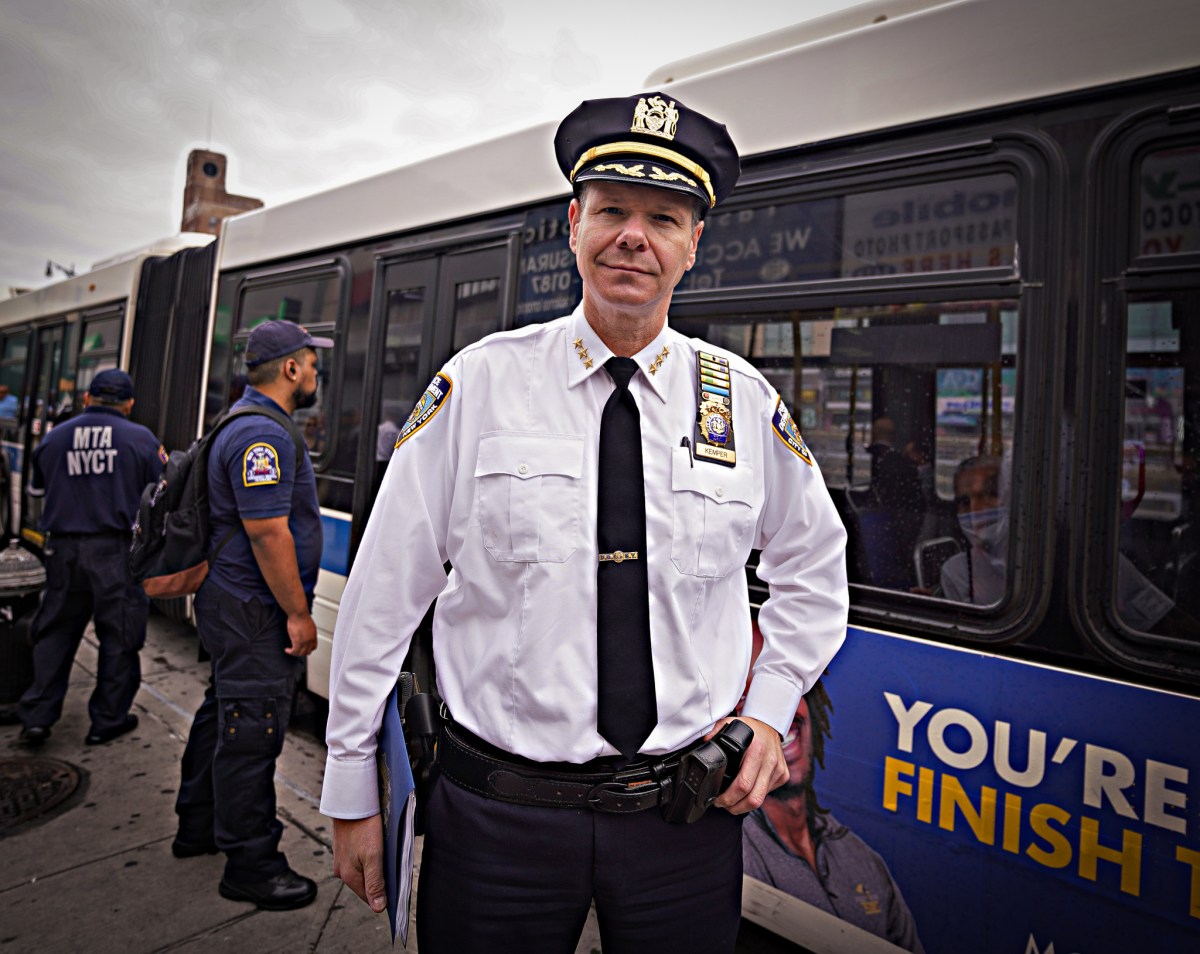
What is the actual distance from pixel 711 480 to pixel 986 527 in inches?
42.9

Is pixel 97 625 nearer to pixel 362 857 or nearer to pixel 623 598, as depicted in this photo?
pixel 362 857

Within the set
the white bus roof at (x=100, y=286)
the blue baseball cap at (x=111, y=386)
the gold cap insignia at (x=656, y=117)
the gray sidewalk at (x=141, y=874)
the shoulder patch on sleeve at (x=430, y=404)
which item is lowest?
the gray sidewalk at (x=141, y=874)

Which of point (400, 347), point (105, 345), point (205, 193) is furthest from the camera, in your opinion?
point (205, 193)

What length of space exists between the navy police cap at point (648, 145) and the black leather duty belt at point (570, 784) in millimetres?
1052

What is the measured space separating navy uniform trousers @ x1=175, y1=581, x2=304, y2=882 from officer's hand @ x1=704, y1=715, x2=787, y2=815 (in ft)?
6.57

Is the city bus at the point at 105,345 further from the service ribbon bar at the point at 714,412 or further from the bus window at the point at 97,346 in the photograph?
the service ribbon bar at the point at 714,412

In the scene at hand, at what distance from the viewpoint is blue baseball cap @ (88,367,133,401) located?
4.58m

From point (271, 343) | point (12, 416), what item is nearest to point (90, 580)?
point (271, 343)

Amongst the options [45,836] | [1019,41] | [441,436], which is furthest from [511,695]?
[45,836]

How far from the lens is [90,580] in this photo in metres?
4.43

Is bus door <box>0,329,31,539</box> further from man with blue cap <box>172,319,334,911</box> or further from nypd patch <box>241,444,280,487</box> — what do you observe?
nypd patch <box>241,444,280,487</box>

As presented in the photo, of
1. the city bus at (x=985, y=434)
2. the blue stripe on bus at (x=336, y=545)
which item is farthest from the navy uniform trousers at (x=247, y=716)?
the city bus at (x=985, y=434)

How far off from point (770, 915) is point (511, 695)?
173 cm

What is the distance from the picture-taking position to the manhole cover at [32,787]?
3598 millimetres
